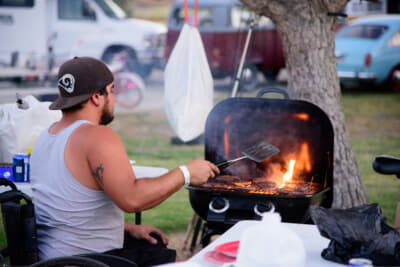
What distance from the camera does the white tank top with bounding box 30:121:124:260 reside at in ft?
7.41

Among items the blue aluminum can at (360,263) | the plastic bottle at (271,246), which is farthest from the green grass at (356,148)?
the plastic bottle at (271,246)

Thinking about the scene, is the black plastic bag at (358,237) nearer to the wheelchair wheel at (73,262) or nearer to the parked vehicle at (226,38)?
the wheelchair wheel at (73,262)

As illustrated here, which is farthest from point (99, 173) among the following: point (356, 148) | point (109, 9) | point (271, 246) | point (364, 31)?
point (364, 31)

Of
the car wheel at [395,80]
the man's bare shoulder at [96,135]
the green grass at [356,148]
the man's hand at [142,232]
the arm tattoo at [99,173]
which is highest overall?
the man's bare shoulder at [96,135]

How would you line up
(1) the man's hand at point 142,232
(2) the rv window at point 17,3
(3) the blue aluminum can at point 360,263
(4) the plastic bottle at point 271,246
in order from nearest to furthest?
(4) the plastic bottle at point 271,246 → (3) the blue aluminum can at point 360,263 → (1) the man's hand at point 142,232 → (2) the rv window at point 17,3

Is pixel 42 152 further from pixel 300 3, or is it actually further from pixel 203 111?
pixel 300 3

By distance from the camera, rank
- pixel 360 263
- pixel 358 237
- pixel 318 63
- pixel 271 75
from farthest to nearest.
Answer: pixel 271 75 → pixel 318 63 → pixel 358 237 → pixel 360 263

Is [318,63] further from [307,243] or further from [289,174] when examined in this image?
[307,243]

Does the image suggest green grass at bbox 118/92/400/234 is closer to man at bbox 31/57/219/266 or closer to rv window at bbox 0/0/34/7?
man at bbox 31/57/219/266

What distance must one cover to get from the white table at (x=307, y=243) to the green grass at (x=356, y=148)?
2498mm

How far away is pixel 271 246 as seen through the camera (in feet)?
5.18

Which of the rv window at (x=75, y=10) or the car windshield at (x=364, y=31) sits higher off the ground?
the rv window at (x=75, y=10)

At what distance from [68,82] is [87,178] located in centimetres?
41

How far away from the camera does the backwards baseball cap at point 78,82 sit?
231cm
